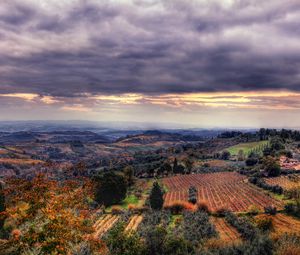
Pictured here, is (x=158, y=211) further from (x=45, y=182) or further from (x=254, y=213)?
(x=45, y=182)

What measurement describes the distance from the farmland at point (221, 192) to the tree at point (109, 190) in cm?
1454

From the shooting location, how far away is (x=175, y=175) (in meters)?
150

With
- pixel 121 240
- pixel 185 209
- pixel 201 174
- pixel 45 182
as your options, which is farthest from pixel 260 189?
pixel 45 182

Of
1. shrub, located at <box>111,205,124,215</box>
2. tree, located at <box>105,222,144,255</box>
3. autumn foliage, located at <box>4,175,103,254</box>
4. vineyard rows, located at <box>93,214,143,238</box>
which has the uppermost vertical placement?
autumn foliage, located at <box>4,175,103,254</box>

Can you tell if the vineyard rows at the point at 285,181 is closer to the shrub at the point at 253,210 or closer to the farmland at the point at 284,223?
the shrub at the point at 253,210

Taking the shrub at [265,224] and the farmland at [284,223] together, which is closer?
the shrub at [265,224]

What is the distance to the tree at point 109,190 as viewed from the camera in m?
95.4

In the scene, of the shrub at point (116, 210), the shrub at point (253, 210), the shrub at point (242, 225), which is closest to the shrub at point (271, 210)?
the shrub at point (253, 210)

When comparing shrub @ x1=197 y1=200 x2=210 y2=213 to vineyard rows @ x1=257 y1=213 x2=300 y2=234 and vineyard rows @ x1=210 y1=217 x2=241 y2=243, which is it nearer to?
vineyard rows @ x1=210 y1=217 x2=241 y2=243

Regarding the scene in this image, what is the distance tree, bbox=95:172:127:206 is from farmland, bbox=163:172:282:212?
14543mm

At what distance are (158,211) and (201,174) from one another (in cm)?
6543

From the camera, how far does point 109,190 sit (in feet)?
315

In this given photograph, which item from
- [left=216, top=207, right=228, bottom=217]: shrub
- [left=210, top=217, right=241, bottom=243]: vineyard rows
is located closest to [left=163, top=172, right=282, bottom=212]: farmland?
[left=216, top=207, right=228, bottom=217]: shrub

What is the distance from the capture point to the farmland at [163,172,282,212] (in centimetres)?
8532
